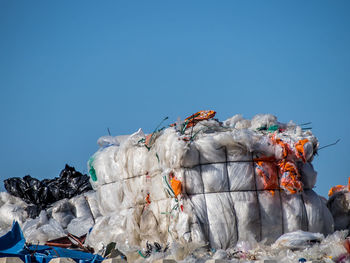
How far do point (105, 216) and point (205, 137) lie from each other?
216 centimetres

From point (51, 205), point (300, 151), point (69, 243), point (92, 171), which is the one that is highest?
point (92, 171)

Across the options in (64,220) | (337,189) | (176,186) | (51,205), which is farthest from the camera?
(51,205)

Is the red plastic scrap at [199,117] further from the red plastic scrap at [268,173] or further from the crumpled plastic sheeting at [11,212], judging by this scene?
the crumpled plastic sheeting at [11,212]

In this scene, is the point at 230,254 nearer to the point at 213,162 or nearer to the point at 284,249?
the point at 284,249

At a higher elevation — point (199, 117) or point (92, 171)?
point (199, 117)

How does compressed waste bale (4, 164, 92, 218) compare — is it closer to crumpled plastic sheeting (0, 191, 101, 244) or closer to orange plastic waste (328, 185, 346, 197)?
crumpled plastic sheeting (0, 191, 101, 244)

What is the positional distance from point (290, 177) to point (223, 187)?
2.53 ft

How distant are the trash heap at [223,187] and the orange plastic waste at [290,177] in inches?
0.4

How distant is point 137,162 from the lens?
7.08 meters

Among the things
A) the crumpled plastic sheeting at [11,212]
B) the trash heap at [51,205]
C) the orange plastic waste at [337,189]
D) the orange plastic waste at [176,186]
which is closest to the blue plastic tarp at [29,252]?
the orange plastic waste at [176,186]

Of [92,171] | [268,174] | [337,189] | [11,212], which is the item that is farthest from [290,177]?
[11,212]

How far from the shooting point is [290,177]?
20.7 ft

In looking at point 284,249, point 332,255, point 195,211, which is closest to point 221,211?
point 195,211

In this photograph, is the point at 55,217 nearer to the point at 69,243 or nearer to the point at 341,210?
the point at 69,243
